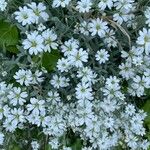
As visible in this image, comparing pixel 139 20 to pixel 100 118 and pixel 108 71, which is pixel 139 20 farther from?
pixel 100 118

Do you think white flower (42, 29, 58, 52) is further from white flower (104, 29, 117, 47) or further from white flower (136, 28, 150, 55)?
white flower (136, 28, 150, 55)

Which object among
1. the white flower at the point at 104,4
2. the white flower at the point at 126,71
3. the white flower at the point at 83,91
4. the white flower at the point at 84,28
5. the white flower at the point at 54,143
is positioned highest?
the white flower at the point at 104,4

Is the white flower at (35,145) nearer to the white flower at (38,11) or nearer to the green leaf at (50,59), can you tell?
the green leaf at (50,59)

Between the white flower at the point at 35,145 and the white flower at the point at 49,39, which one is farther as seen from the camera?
the white flower at the point at 35,145

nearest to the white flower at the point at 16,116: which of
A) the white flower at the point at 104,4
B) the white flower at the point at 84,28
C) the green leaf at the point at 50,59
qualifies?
the green leaf at the point at 50,59

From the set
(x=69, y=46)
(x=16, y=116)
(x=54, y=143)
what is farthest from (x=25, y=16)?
(x=54, y=143)

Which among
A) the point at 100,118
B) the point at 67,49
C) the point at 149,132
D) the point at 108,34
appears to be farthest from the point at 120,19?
the point at 149,132
